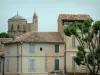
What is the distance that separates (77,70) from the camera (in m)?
90.8

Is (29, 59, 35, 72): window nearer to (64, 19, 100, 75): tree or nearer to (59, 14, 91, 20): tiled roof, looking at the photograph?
(64, 19, 100, 75): tree

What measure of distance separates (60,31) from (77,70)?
6871mm

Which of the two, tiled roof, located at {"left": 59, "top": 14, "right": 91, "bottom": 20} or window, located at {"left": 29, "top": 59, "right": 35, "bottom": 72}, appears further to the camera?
tiled roof, located at {"left": 59, "top": 14, "right": 91, "bottom": 20}

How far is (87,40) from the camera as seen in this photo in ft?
278

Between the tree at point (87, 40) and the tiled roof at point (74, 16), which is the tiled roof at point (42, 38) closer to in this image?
the tiled roof at point (74, 16)

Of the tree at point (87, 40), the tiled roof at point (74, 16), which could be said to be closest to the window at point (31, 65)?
the tree at point (87, 40)

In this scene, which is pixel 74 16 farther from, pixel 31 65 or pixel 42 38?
pixel 31 65

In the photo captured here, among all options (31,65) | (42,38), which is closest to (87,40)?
(42,38)

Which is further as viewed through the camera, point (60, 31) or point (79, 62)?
point (60, 31)

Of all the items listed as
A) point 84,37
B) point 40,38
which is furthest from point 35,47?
point 84,37

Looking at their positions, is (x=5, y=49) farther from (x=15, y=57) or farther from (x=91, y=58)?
(x=91, y=58)

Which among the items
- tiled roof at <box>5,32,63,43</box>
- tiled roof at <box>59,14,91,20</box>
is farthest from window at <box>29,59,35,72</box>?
tiled roof at <box>59,14,91,20</box>

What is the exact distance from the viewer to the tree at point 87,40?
84.6m

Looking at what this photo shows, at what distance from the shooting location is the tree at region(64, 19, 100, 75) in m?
84.6
